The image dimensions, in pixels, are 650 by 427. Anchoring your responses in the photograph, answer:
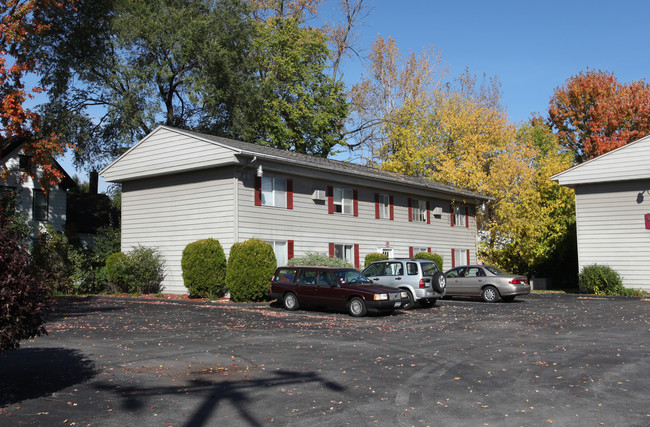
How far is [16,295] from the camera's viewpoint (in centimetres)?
670

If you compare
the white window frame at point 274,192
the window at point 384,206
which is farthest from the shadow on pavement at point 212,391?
the window at point 384,206

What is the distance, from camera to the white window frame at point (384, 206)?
99.6 ft

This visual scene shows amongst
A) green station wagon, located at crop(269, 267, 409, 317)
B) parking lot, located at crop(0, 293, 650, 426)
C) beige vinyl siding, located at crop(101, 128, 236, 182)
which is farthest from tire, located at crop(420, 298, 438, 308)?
beige vinyl siding, located at crop(101, 128, 236, 182)

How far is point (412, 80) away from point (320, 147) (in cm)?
919

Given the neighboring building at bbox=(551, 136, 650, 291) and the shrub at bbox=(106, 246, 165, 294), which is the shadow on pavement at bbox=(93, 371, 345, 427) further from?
the neighboring building at bbox=(551, 136, 650, 291)

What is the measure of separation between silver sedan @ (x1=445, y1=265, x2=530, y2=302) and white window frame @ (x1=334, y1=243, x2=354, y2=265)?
5.12 m

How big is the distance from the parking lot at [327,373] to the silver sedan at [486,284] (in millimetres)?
6873

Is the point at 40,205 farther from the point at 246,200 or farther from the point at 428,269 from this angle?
the point at 428,269

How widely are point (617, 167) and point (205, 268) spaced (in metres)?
19.1

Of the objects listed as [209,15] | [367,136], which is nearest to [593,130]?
[367,136]

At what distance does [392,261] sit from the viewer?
822 inches

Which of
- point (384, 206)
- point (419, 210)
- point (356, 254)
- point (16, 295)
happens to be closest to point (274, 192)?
point (356, 254)

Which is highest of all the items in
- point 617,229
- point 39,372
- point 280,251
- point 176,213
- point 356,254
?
point 176,213

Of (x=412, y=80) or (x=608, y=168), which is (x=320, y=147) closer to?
(x=412, y=80)
